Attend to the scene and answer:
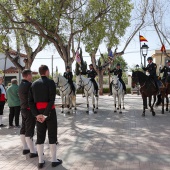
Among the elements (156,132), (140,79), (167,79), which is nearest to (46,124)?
(156,132)

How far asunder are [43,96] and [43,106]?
0.23 meters

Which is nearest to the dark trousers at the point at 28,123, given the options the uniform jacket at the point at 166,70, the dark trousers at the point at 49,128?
the dark trousers at the point at 49,128

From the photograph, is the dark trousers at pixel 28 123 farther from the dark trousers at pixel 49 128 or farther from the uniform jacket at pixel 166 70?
the uniform jacket at pixel 166 70

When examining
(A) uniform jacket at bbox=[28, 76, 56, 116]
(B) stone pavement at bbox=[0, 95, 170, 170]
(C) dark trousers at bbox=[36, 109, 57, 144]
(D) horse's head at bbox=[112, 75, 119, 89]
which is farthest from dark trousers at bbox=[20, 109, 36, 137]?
(D) horse's head at bbox=[112, 75, 119, 89]

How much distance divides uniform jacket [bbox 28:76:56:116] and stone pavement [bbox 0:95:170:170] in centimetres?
134

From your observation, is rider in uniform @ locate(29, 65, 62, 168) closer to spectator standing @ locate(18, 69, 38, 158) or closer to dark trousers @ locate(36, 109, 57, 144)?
dark trousers @ locate(36, 109, 57, 144)

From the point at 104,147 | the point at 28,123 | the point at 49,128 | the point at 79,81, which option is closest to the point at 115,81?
the point at 79,81

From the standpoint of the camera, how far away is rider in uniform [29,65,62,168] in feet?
19.4

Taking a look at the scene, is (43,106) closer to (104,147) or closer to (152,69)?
(104,147)

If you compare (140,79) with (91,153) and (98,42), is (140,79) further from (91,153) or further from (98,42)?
(91,153)

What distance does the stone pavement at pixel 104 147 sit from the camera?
617cm

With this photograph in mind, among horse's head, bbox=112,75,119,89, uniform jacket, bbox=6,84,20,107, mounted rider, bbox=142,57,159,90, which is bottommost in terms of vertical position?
uniform jacket, bbox=6,84,20,107

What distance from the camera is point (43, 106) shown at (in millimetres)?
5980

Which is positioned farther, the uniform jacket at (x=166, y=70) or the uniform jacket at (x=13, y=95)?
the uniform jacket at (x=166, y=70)
